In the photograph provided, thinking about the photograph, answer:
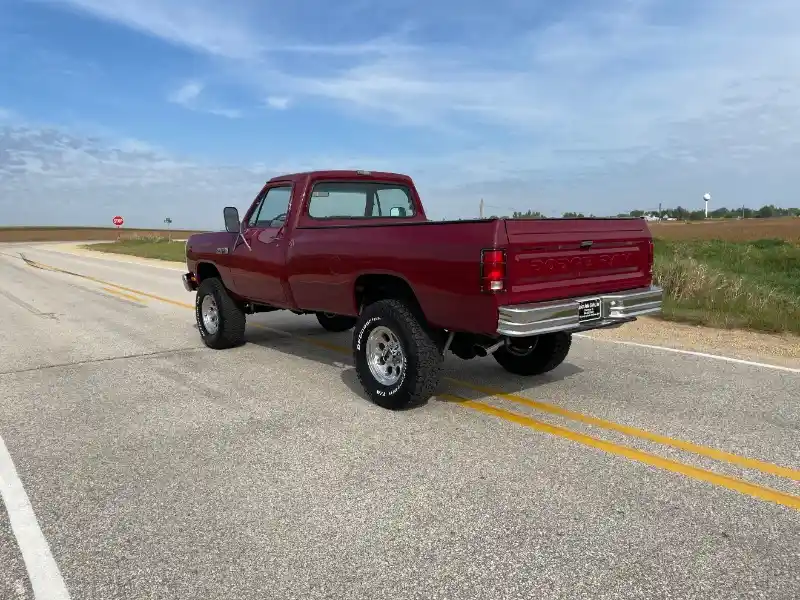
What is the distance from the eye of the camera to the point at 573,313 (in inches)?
188

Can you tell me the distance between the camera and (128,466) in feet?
13.8

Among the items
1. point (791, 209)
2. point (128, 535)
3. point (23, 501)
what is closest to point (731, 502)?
point (128, 535)

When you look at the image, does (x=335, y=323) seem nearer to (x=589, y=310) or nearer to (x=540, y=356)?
(x=540, y=356)

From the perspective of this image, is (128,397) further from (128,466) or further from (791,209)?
(791,209)

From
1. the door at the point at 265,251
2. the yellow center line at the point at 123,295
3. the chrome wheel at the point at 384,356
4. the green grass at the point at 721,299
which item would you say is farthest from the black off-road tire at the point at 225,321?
the green grass at the point at 721,299

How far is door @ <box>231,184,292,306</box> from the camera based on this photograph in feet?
21.9

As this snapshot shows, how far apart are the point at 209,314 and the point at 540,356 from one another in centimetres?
435

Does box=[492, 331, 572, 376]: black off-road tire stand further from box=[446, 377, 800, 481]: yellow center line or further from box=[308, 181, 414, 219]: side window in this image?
box=[308, 181, 414, 219]: side window

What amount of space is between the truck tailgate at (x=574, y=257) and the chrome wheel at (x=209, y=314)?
15.4ft

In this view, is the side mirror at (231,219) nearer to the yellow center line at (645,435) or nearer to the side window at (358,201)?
the side window at (358,201)

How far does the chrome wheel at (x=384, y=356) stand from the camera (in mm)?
5367

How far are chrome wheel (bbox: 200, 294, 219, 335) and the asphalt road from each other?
1353mm

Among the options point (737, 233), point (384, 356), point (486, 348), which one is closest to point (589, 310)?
point (486, 348)

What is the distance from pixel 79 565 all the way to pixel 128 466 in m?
1.27
